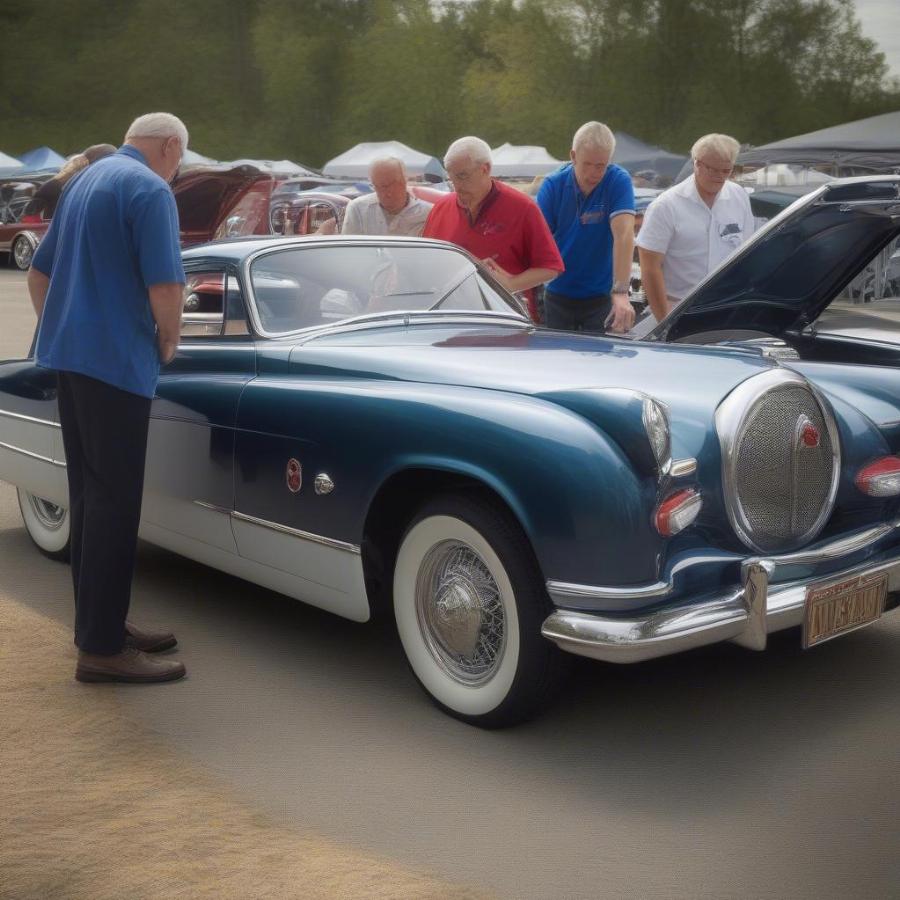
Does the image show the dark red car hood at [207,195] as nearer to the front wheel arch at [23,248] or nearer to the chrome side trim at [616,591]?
the front wheel arch at [23,248]

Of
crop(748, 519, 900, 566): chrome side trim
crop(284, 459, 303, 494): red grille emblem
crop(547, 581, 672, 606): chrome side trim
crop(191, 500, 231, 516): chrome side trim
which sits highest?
crop(284, 459, 303, 494): red grille emblem

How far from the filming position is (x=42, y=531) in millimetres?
6105

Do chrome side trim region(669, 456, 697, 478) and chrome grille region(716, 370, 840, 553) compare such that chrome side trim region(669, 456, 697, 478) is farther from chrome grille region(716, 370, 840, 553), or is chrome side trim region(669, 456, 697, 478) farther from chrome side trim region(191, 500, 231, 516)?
chrome side trim region(191, 500, 231, 516)

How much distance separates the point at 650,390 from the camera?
399 centimetres

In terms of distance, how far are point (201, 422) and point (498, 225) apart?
247 centimetres

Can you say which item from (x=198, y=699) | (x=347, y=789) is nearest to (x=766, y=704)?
(x=347, y=789)

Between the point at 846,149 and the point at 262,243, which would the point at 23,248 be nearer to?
the point at 846,149

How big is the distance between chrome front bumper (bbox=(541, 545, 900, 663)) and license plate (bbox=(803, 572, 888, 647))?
58mm

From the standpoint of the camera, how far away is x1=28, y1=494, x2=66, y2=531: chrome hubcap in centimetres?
598

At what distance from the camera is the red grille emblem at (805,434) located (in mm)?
3984

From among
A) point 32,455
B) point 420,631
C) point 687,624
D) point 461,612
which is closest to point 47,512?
point 32,455

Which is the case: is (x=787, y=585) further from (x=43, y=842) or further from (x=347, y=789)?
(x=43, y=842)

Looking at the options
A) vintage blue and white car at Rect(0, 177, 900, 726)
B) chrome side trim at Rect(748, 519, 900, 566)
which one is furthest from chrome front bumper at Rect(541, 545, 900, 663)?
chrome side trim at Rect(748, 519, 900, 566)

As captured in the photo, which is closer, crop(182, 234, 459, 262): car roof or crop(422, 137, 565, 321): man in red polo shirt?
crop(182, 234, 459, 262): car roof
